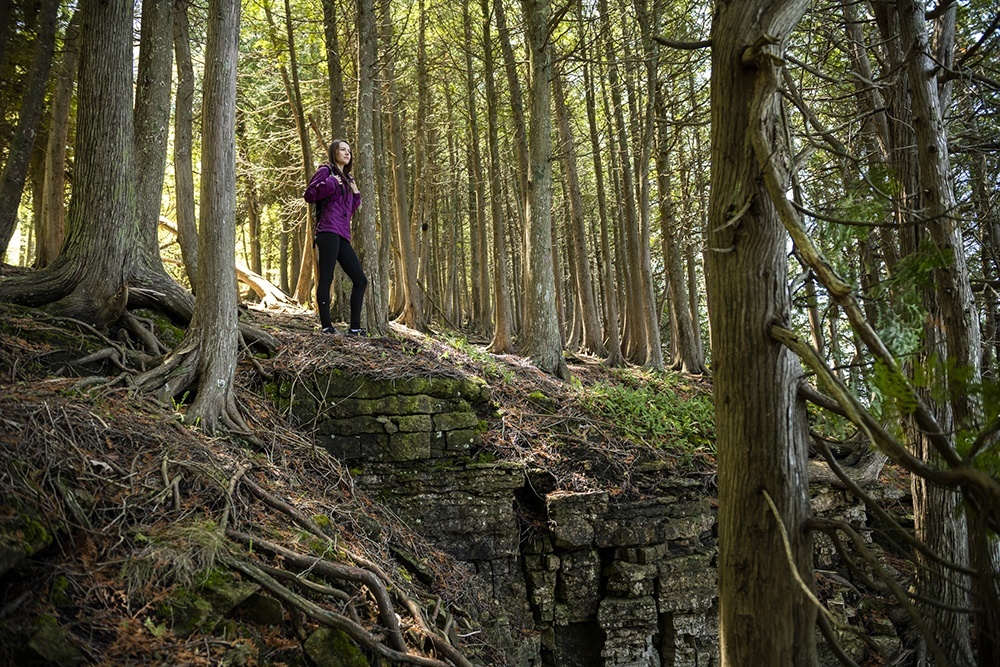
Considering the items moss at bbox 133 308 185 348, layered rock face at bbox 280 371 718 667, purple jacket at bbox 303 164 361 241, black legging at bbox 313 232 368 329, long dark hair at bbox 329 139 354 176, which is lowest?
layered rock face at bbox 280 371 718 667

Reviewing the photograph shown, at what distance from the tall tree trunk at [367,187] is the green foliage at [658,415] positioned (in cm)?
299

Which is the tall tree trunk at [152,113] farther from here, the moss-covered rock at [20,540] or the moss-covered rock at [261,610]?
the moss-covered rock at [261,610]

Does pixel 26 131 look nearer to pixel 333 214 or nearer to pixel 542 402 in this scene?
pixel 333 214

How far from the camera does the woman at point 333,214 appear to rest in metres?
6.95

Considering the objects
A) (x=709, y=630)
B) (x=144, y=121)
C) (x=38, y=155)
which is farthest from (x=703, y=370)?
(x=38, y=155)

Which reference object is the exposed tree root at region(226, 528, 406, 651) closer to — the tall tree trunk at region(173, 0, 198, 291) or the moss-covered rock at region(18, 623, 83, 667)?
the moss-covered rock at region(18, 623, 83, 667)

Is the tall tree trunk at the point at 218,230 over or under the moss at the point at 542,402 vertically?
over

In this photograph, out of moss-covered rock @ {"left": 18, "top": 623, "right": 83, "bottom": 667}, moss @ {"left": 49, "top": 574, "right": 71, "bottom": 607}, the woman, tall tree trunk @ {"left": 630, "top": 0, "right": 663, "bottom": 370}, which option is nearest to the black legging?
the woman

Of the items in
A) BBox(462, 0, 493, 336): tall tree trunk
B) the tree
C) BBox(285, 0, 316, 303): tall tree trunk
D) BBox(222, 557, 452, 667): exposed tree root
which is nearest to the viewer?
BBox(222, 557, 452, 667): exposed tree root

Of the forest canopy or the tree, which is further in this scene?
the tree

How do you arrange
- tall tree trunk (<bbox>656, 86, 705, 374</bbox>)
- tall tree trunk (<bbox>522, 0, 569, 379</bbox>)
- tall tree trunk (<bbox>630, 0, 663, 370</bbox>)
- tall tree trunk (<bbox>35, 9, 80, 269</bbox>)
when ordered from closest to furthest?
1. tall tree trunk (<bbox>35, 9, 80, 269</bbox>)
2. tall tree trunk (<bbox>522, 0, 569, 379</bbox>)
3. tall tree trunk (<bbox>630, 0, 663, 370</bbox>)
4. tall tree trunk (<bbox>656, 86, 705, 374</bbox>)

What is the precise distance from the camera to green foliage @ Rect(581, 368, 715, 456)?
7.86 m

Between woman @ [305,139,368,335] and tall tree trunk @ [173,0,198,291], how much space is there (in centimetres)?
227

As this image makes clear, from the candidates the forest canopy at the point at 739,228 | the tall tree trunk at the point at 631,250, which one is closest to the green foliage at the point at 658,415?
the forest canopy at the point at 739,228
